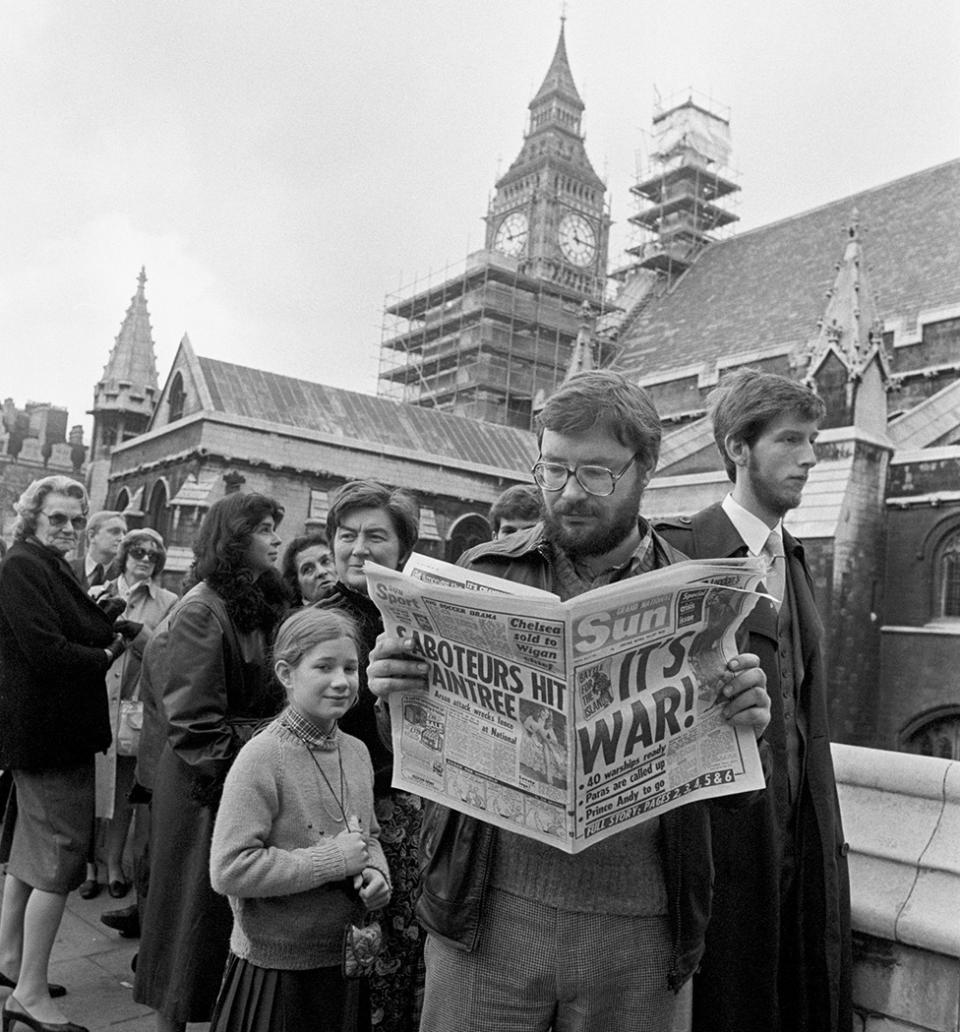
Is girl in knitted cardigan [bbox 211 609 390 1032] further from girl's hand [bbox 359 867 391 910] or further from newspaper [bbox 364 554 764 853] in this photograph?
newspaper [bbox 364 554 764 853]

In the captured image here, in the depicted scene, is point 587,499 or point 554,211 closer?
point 587,499

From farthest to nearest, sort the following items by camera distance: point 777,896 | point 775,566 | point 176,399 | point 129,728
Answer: point 176,399, point 129,728, point 775,566, point 777,896

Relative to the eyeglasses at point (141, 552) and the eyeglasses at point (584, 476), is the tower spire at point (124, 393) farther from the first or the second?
the eyeglasses at point (584, 476)

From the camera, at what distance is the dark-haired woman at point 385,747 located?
8.99 feet

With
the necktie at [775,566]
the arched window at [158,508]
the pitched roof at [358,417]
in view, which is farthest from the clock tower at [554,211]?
the necktie at [775,566]

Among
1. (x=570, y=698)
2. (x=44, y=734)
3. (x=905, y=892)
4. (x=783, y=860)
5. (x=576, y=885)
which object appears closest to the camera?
(x=570, y=698)

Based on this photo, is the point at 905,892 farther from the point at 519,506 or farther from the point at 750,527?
the point at 519,506

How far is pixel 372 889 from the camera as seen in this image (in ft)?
8.07

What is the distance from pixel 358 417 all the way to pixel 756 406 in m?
20.4

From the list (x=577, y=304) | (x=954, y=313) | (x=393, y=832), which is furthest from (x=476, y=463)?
(x=393, y=832)

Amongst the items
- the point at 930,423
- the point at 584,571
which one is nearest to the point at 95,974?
the point at 584,571

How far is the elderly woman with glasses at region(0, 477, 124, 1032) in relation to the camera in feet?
11.7

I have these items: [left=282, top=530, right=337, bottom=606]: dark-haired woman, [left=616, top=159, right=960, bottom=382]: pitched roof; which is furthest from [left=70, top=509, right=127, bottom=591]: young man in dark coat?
→ [left=616, top=159, right=960, bottom=382]: pitched roof

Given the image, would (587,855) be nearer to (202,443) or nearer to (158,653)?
(158,653)
